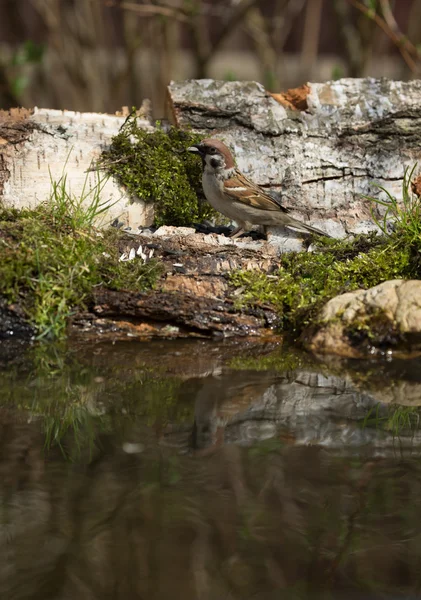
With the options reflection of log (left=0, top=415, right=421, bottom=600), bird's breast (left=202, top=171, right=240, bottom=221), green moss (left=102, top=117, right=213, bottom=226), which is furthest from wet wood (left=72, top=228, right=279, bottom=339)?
reflection of log (left=0, top=415, right=421, bottom=600)

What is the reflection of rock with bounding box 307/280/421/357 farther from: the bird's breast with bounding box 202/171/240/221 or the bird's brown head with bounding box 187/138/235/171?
the bird's brown head with bounding box 187/138/235/171

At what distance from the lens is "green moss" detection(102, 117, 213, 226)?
6555mm

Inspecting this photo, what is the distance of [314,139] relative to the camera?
22.9ft

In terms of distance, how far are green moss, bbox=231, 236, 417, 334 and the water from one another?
2.97 feet

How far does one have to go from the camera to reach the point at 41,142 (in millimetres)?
6527

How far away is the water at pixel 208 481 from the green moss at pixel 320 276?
0.91m

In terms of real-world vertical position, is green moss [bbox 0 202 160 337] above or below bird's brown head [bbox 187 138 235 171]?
below

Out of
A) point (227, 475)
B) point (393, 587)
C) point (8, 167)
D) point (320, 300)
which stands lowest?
point (393, 587)

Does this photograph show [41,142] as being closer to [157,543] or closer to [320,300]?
[320,300]

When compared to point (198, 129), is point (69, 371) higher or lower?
lower

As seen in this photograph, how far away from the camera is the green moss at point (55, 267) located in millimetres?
5188

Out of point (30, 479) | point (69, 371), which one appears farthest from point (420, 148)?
point (30, 479)

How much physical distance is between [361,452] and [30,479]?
4.66ft

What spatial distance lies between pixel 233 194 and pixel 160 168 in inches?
29.1
